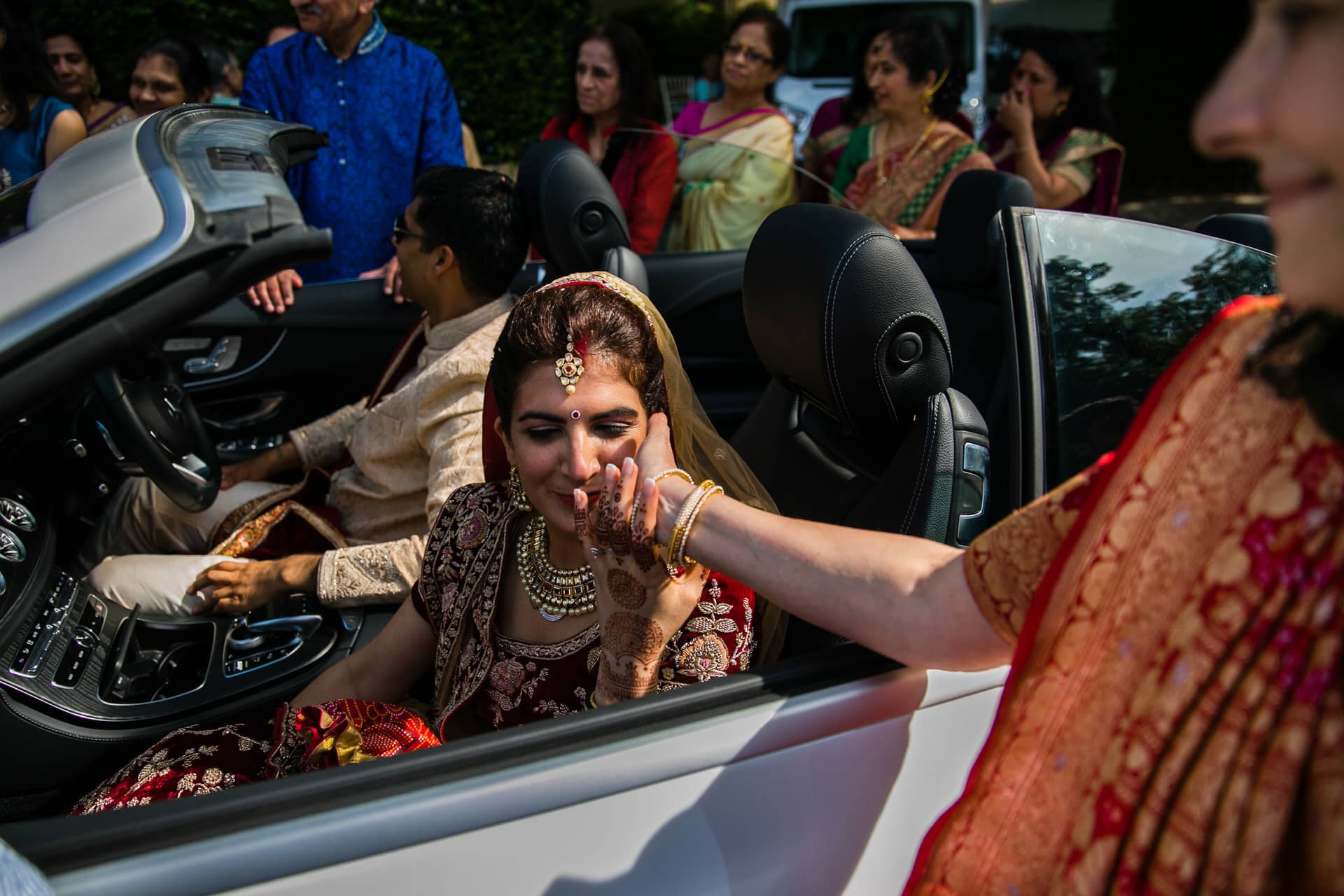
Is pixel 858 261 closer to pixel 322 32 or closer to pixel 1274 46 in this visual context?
pixel 1274 46

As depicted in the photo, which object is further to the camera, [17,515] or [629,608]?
[17,515]

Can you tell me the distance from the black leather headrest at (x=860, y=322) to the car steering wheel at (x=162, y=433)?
1.30 metres

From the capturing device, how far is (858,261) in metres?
1.56

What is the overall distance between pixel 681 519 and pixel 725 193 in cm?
202

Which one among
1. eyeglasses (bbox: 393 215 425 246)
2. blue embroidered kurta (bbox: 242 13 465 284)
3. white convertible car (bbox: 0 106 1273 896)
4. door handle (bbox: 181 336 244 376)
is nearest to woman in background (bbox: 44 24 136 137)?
blue embroidered kurta (bbox: 242 13 465 284)

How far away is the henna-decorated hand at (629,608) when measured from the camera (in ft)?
4.54

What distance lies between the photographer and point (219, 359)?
3.19 metres

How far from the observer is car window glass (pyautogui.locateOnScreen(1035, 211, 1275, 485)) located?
148cm

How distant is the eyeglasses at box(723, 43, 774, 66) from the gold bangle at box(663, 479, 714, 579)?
3.20m

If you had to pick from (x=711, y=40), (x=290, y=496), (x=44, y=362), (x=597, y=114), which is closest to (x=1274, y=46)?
(x=44, y=362)

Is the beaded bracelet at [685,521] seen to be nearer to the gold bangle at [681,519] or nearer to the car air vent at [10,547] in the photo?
the gold bangle at [681,519]

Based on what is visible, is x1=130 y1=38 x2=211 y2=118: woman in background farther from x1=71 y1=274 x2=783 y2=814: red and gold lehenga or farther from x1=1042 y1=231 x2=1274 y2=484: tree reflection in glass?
x1=1042 y1=231 x2=1274 y2=484: tree reflection in glass

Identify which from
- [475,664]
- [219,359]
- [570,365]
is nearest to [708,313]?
[219,359]

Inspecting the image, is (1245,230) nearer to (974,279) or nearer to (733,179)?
(974,279)
